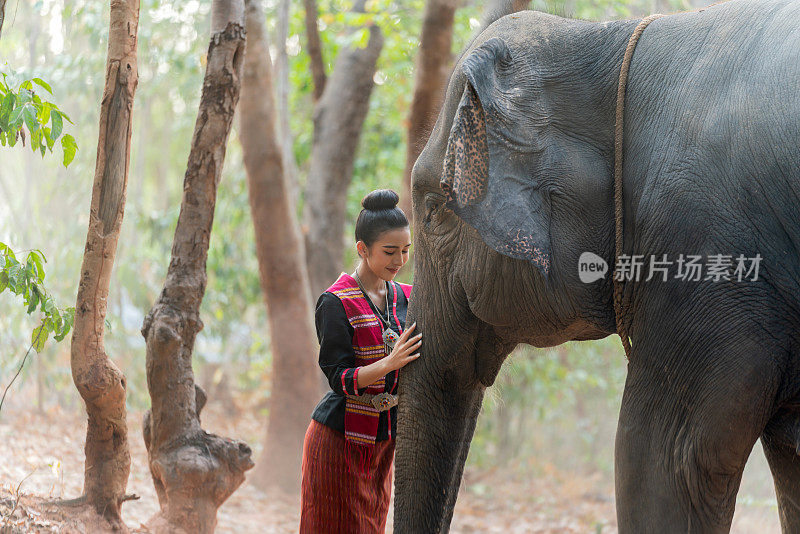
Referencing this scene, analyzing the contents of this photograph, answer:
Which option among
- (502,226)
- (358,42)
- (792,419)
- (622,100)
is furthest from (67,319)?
(358,42)

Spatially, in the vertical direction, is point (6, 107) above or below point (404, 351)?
above

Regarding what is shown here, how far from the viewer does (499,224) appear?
6.34ft

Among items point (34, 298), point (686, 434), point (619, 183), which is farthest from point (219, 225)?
point (686, 434)

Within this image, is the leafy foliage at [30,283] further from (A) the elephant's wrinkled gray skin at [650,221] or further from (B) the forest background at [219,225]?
(B) the forest background at [219,225]

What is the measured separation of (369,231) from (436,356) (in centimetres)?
43

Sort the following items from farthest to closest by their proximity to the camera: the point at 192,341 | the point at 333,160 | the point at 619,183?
1. the point at 333,160
2. the point at 192,341
3. the point at 619,183

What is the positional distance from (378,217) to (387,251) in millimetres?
105

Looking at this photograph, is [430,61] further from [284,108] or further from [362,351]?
[362,351]

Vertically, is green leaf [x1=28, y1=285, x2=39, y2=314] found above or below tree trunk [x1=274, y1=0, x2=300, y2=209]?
below

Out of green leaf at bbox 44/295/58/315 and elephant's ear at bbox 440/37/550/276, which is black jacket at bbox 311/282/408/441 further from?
green leaf at bbox 44/295/58/315

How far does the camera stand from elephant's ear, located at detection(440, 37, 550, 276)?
1.92 metres

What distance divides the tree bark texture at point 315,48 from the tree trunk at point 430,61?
1.38 meters

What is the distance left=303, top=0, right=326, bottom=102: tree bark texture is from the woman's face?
12.4 ft

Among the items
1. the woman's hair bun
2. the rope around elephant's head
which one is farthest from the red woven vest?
the rope around elephant's head
